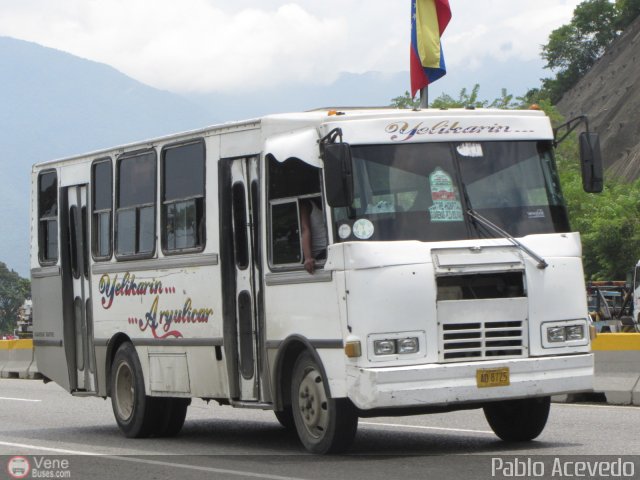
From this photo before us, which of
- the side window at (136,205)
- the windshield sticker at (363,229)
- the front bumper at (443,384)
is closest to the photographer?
the front bumper at (443,384)

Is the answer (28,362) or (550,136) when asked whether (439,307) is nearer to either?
(550,136)

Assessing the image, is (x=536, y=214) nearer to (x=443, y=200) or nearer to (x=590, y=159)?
(x=590, y=159)

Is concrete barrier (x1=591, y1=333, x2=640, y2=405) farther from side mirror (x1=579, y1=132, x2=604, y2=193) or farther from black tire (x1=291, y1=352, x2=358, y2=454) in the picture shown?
black tire (x1=291, y1=352, x2=358, y2=454)

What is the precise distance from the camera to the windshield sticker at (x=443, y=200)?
12.2 meters

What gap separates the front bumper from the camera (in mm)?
11609

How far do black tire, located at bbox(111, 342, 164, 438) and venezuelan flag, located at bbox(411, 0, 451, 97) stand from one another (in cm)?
976

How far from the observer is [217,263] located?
1405cm

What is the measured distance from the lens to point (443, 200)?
12258mm

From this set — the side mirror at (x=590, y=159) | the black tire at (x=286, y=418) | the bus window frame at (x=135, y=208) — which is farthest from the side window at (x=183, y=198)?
the side mirror at (x=590, y=159)

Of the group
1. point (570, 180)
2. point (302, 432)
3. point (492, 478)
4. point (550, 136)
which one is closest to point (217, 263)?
point (302, 432)

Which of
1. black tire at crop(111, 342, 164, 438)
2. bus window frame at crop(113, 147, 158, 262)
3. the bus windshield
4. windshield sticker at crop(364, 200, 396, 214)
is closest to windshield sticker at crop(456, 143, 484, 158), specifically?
the bus windshield

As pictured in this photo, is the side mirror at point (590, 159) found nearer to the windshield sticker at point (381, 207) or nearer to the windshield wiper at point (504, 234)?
the windshield wiper at point (504, 234)

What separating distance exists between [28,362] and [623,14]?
106235 mm

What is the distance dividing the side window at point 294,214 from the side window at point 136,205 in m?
2.64
